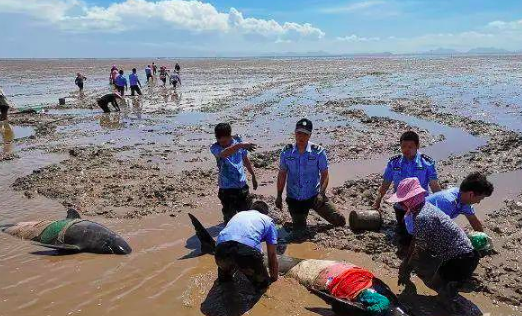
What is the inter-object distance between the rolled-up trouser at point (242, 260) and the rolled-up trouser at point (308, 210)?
6.39 ft

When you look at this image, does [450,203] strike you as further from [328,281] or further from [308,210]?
[308,210]

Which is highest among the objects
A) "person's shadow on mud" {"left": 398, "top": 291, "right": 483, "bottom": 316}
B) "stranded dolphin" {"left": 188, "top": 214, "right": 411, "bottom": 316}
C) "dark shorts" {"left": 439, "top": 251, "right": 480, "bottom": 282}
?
"dark shorts" {"left": 439, "top": 251, "right": 480, "bottom": 282}

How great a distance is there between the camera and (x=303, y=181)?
7090mm

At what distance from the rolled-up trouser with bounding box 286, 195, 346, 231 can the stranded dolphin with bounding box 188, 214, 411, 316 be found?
1182 mm

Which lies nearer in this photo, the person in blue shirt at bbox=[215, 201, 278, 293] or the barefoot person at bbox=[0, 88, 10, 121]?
the person in blue shirt at bbox=[215, 201, 278, 293]

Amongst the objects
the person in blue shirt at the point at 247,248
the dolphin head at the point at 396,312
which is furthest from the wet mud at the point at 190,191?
the dolphin head at the point at 396,312

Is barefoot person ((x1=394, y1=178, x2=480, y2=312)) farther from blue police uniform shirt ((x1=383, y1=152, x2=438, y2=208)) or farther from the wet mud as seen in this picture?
blue police uniform shirt ((x1=383, y1=152, x2=438, y2=208))

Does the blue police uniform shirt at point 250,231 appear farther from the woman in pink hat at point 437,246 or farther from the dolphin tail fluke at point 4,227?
the dolphin tail fluke at point 4,227

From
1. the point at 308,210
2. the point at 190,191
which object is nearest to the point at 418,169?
the point at 308,210

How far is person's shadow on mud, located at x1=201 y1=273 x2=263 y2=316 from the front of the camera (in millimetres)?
5180

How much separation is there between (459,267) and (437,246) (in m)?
0.35

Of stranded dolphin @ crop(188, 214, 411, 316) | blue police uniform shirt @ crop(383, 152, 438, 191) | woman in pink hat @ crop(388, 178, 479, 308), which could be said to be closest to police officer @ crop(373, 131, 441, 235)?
blue police uniform shirt @ crop(383, 152, 438, 191)

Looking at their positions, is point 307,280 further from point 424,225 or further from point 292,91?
point 292,91

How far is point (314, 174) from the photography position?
23.3ft
